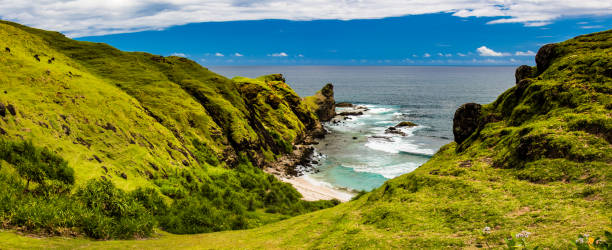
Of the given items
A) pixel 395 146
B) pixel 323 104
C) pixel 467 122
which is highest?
pixel 467 122

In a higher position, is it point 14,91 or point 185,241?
point 14,91

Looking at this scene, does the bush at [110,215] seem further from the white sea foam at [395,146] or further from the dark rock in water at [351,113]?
the dark rock in water at [351,113]

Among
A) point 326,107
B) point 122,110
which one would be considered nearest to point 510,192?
point 122,110

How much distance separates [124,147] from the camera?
3256cm

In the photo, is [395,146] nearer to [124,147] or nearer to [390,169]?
[390,169]

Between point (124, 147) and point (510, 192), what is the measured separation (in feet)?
104

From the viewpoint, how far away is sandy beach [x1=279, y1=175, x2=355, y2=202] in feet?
154

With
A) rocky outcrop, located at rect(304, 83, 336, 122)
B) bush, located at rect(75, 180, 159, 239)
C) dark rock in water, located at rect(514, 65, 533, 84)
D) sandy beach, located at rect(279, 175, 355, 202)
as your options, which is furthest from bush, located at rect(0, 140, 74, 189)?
rocky outcrop, located at rect(304, 83, 336, 122)

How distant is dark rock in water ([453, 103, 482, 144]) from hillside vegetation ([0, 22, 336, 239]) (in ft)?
55.2

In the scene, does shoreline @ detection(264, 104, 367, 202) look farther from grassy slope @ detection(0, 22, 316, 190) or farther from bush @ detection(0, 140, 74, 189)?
bush @ detection(0, 140, 74, 189)

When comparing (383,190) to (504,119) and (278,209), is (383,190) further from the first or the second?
(278,209)

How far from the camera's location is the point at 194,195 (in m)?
31.2

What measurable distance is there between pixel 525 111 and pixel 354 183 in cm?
3599

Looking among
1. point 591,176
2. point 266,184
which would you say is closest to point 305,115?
point 266,184
